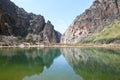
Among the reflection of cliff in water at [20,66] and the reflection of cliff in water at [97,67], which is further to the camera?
the reflection of cliff in water at [97,67]

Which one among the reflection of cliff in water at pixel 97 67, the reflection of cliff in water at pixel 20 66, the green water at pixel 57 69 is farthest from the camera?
the reflection of cliff in water at pixel 97 67

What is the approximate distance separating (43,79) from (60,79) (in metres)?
2.30

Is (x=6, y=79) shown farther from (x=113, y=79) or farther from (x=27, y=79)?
(x=113, y=79)

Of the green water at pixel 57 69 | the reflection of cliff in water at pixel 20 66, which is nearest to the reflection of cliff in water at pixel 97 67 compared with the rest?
the green water at pixel 57 69

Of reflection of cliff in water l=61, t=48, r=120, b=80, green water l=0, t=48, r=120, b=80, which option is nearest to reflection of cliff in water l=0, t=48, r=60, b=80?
green water l=0, t=48, r=120, b=80

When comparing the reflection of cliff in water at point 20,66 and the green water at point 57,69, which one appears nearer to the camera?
the green water at point 57,69

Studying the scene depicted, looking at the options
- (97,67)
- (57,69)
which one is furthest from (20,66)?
(97,67)

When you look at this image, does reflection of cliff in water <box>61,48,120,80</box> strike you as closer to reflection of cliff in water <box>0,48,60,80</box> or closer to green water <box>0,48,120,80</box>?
green water <box>0,48,120,80</box>

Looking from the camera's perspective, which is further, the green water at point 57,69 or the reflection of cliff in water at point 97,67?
the reflection of cliff in water at point 97,67

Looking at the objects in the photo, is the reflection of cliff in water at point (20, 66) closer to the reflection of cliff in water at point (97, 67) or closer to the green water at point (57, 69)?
the green water at point (57, 69)

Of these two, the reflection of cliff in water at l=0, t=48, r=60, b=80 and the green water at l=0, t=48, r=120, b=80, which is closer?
the green water at l=0, t=48, r=120, b=80

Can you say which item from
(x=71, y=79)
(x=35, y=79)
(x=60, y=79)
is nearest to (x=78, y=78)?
(x=71, y=79)

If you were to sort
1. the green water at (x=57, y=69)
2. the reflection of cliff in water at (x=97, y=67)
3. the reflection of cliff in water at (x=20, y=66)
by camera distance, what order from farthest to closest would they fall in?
the reflection of cliff in water at (x=97, y=67)
the reflection of cliff in water at (x=20, y=66)
the green water at (x=57, y=69)

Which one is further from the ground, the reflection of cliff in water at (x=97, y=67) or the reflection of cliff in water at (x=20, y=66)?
the reflection of cliff in water at (x=20, y=66)
